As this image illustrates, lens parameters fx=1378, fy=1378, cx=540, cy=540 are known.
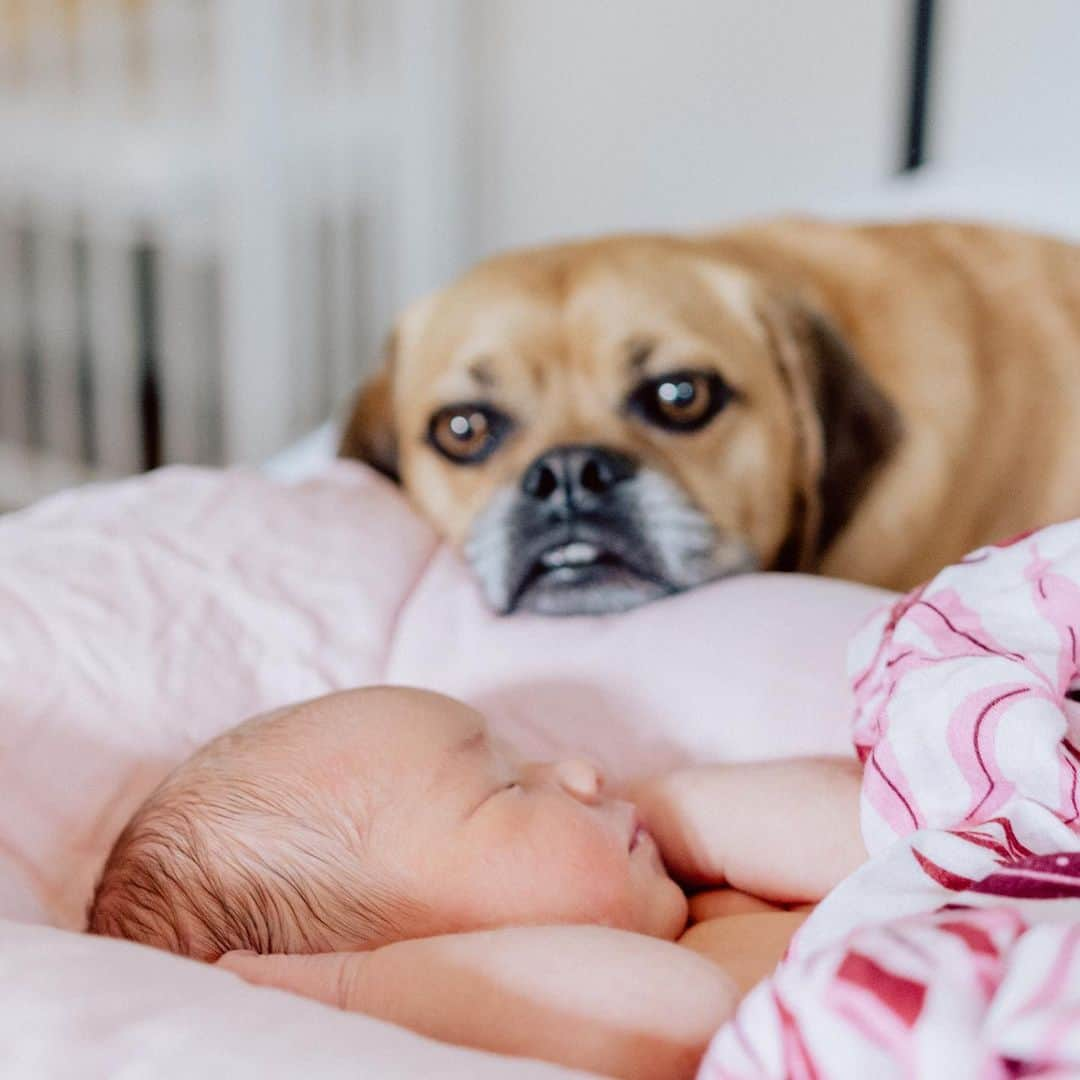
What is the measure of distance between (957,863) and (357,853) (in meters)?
0.32

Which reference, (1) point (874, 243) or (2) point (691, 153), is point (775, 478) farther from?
(2) point (691, 153)

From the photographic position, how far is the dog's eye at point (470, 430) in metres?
1.45

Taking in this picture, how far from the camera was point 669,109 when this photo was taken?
3334 mm

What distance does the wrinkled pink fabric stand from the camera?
38.5 inches

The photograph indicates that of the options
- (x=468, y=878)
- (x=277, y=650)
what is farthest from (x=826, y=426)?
(x=468, y=878)

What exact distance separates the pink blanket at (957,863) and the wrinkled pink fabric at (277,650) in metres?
0.13

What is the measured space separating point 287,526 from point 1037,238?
102 centimetres

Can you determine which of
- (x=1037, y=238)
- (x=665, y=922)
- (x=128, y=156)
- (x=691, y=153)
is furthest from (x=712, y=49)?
(x=665, y=922)

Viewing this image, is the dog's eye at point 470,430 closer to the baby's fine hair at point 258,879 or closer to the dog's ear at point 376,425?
the dog's ear at point 376,425

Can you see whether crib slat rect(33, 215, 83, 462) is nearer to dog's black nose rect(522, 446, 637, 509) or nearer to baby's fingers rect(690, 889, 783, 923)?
dog's black nose rect(522, 446, 637, 509)

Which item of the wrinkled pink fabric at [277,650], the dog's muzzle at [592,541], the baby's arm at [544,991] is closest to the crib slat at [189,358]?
the wrinkled pink fabric at [277,650]

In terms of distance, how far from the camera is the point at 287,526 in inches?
50.1

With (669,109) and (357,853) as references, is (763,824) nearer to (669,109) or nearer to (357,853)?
(357,853)

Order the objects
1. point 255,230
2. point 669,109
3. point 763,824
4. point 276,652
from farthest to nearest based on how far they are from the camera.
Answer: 1. point 669,109
2. point 255,230
3. point 276,652
4. point 763,824
